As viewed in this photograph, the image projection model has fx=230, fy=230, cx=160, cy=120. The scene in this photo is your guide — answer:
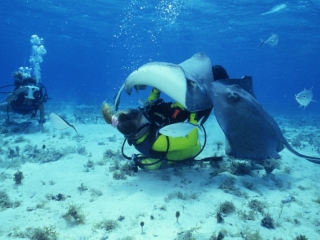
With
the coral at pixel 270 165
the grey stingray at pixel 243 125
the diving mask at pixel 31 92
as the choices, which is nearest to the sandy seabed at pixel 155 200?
the coral at pixel 270 165

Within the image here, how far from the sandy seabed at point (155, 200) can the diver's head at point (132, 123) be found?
121 centimetres

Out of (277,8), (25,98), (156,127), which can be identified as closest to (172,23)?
(277,8)

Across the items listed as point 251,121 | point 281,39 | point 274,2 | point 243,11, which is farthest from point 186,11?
point 251,121

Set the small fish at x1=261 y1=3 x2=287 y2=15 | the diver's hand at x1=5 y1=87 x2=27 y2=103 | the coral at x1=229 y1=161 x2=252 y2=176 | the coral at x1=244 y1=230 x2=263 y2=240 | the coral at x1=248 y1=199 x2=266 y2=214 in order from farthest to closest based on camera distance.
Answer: the small fish at x1=261 y1=3 x2=287 y2=15
the diver's hand at x1=5 y1=87 x2=27 y2=103
the coral at x1=229 y1=161 x2=252 y2=176
the coral at x1=248 y1=199 x2=266 y2=214
the coral at x1=244 y1=230 x2=263 y2=240

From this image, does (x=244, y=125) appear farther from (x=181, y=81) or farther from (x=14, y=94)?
(x=14, y=94)

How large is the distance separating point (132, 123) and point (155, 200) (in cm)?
164

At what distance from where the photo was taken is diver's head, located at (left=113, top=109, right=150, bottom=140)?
4734 mm

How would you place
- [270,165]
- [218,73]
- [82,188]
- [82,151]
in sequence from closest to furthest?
[82,188]
[218,73]
[270,165]
[82,151]

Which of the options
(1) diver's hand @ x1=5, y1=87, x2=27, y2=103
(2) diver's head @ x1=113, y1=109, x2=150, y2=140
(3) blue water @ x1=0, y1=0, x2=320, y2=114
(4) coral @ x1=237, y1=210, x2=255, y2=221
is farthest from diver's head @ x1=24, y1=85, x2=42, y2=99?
(3) blue water @ x1=0, y1=0, x2=320, y2=114

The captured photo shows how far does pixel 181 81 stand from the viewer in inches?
159

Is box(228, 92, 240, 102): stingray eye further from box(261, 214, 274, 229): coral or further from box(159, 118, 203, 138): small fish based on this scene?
box(261, 214, 274, 229): coral

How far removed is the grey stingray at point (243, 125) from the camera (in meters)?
3.64

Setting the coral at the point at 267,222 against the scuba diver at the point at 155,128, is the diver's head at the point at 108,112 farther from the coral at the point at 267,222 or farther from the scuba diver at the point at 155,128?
the coral at the point at 267,222

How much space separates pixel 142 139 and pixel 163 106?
3.08 ft
